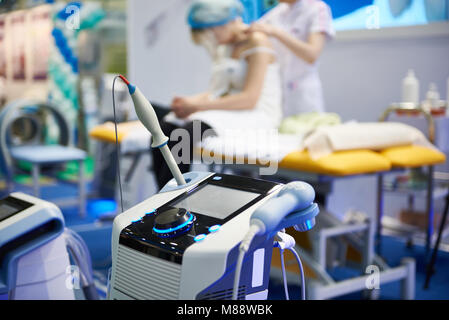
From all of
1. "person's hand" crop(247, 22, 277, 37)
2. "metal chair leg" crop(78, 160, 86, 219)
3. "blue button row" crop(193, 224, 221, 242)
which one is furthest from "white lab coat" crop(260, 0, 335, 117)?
"blue button row" crop(193, 224, 221, 242)

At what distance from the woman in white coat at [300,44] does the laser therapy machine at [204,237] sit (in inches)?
63.0

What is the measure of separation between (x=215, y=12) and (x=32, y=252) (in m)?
1.49

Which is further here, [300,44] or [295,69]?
[295,69]

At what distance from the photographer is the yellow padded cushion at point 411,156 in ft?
5.93

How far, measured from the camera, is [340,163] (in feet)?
5.29

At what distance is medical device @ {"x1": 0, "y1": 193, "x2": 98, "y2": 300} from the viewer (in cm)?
86

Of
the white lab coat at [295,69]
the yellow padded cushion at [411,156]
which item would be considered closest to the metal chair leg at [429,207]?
the yellow padded cushion at [411,156]

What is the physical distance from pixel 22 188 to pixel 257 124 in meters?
2.08

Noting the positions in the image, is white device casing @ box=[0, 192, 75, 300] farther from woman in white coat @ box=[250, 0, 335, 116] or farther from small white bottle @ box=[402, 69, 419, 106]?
A: small white bottle @ box=[402, 69, 419, 106]

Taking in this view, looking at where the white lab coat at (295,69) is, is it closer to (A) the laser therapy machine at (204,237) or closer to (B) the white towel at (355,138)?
(B) the white towel at (355,138)

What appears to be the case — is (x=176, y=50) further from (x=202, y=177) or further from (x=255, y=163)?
(x=202, y=177)

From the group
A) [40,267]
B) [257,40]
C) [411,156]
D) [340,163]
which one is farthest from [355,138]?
[40,267]

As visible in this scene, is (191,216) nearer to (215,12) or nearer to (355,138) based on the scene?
(355,138)

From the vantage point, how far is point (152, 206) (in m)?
0.70
